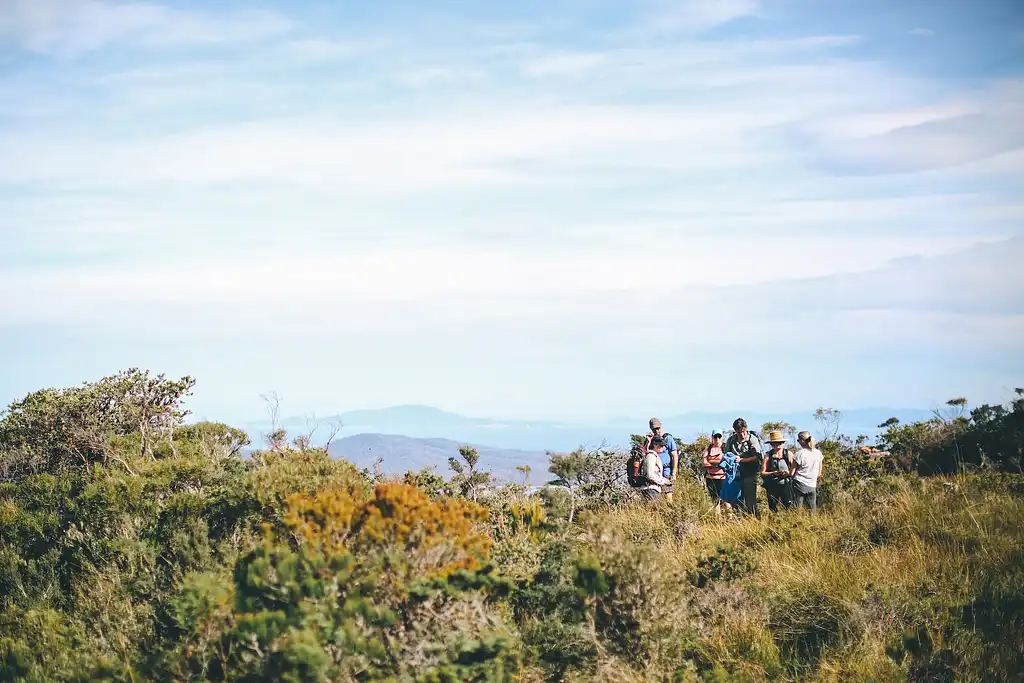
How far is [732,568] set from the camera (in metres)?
7.67

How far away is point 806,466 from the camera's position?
11.0 metres

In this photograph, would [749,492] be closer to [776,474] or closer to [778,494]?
[778,494]

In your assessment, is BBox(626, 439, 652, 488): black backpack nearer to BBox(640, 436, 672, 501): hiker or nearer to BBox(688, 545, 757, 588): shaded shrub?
BBox(640, 436, 672, 501): hiker

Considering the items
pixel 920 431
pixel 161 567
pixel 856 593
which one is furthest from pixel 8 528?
pixel 920 431

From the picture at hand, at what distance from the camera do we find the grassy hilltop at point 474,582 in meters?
5.82

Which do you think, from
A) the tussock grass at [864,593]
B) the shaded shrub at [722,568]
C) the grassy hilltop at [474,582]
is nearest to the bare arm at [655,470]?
the grassy hilltop at [474,582]

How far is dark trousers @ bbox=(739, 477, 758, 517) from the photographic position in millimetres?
11703

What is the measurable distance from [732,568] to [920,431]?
9262 millimetres

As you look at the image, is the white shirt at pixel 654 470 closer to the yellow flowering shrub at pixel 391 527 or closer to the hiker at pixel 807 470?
the hiker at pixel 807 470

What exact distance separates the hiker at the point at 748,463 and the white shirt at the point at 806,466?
76cm

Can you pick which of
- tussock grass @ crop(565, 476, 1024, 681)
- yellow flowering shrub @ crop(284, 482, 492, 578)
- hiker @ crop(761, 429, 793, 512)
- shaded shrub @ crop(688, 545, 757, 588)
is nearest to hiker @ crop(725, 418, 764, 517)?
hiker @ crop(761, 429, 793, 512)

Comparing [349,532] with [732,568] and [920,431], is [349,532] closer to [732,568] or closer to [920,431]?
[732,568]

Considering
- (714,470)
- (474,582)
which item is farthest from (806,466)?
(474,582)

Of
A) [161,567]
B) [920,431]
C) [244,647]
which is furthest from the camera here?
[920,431]
